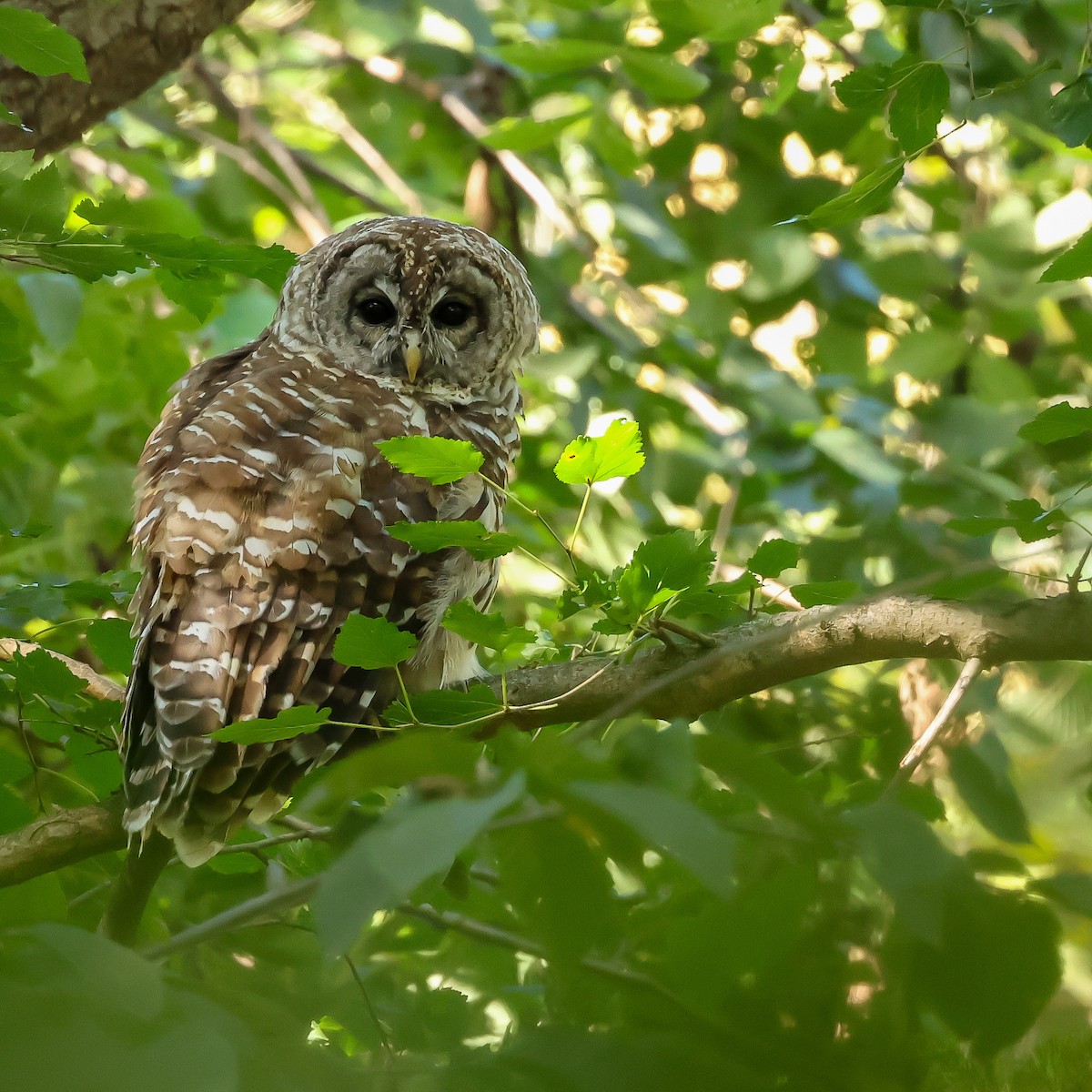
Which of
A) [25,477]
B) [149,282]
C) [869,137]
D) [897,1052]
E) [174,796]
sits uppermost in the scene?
[897,1052]

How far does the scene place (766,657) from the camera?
4.19 ft

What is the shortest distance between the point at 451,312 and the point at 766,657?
5.50 ft

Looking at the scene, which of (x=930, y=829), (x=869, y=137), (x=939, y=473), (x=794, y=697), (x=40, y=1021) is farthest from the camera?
(x=869, y=137)

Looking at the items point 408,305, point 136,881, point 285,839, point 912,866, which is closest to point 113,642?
point 136,881

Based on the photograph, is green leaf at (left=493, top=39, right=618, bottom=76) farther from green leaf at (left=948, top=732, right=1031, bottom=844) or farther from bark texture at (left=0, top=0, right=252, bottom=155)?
green leaf at (left=948, top=732, right=1031, bottom=844)

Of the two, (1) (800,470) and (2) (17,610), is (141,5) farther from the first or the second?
(1) (800,470)

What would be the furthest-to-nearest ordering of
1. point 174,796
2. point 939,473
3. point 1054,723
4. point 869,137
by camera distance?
point 869,137
point 939,473
point 174,796
point 1054,723

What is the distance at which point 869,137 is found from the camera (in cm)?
325

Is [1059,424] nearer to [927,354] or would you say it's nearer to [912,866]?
[912,866]

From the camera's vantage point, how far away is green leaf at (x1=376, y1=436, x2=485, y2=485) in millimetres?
1130

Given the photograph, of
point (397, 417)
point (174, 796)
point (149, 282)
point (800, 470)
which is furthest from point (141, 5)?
point (800, 470)

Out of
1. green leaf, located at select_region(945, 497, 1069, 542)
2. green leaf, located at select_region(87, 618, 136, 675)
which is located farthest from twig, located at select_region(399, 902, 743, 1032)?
green leaf, located at select_region(87, 618, 136, 675)

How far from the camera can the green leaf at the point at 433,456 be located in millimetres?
1130

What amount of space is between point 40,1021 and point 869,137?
3.21 meters
